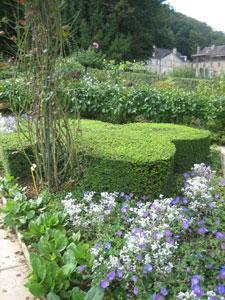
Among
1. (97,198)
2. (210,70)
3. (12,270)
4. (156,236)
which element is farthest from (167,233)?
(210,70)

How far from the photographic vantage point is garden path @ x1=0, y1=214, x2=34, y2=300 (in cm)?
271

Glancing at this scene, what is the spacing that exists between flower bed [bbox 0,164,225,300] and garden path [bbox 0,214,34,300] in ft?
0.41

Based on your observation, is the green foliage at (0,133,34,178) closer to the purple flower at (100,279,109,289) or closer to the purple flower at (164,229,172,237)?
the purple flower at (164,229,172,237)

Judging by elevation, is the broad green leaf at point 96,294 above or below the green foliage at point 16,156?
below

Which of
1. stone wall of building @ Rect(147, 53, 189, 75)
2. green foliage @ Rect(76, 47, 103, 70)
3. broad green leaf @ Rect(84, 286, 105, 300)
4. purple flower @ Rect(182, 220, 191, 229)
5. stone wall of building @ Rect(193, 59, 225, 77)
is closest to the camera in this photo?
broad green leaf @ Rect(84, 286, 105, 300)

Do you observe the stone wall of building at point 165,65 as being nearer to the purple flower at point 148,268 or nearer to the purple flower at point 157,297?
the purple flower at point 148,268

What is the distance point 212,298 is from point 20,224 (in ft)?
6.41

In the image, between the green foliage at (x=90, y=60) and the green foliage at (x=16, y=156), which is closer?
the green foliage at (x=16, y=156)

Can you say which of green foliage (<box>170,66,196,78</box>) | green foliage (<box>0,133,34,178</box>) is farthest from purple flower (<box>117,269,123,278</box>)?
green foliage (<box>170,66,196,78</box>)

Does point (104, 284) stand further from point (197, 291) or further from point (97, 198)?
point (97, 198)

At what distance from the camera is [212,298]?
2.16 m

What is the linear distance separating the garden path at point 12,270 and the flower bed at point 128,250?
126 millimetres

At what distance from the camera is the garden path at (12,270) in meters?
2.71

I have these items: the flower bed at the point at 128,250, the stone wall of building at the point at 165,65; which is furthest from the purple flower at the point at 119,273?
the stone wall of building at the point at 165,65
